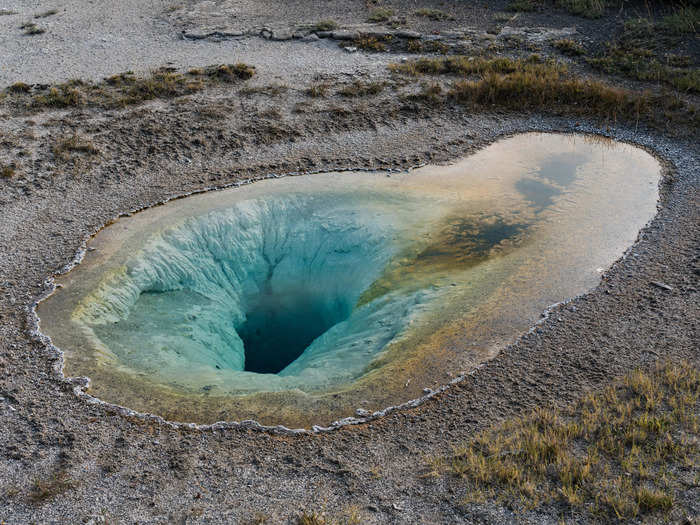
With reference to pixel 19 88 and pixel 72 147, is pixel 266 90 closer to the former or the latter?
pixel 72 147

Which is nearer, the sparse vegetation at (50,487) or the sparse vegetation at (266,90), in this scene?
the sparse vegetation at (50,487)

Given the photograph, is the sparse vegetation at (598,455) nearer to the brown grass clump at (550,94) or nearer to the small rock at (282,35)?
the brown grass clump at (550,94)

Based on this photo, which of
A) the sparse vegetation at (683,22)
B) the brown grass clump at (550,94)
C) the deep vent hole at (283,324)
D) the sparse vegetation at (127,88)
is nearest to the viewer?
the deep vent hole at (283,324)

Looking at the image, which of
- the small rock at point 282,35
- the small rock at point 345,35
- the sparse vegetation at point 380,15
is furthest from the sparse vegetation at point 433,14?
the small rock at point 282,35

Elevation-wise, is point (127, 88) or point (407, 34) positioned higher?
point (407, 34)

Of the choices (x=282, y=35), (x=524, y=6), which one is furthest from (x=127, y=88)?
(x=524, y=6)

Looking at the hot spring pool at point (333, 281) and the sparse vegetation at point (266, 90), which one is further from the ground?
the sparse vegetation at point (266, 90)

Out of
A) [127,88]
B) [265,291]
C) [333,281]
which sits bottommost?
[265,291]
